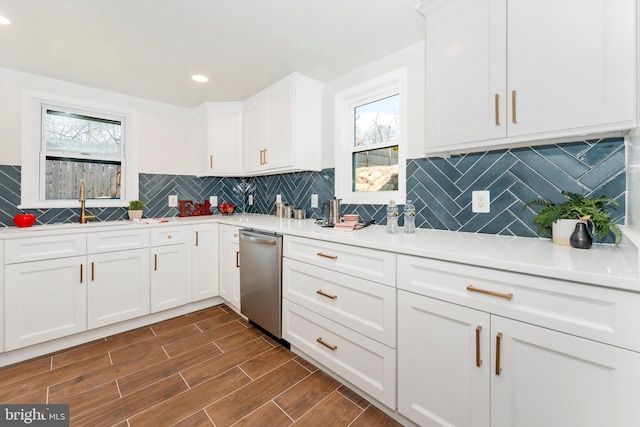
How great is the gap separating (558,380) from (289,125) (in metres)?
2.36

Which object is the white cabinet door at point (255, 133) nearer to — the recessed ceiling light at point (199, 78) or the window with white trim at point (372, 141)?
the recessed ceiling light at point (199, 78)

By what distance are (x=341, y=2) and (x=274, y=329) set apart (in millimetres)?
2250

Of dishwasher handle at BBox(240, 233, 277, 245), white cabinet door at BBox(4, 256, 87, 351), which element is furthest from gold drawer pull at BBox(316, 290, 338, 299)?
white cabinet door at BBox(4, 256, 87, 351)

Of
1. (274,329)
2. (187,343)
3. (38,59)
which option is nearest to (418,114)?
(274,329)

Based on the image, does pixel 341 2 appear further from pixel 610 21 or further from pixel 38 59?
pixel 38 59

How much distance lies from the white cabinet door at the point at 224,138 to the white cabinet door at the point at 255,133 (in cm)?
13

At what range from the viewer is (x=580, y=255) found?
1071 millimetres

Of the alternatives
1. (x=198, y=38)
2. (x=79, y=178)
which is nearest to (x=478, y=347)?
(x=198, y=38)

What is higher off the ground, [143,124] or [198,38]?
[198,38]

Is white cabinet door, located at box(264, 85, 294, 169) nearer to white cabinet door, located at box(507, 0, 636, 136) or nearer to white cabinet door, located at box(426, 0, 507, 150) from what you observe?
white cabinet door, located at box(426, 0, 507, 150)

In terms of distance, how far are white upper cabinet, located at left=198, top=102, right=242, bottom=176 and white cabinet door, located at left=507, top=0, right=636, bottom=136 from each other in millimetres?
2698

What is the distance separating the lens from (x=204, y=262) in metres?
2.84

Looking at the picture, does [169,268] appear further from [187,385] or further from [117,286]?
[187,385]

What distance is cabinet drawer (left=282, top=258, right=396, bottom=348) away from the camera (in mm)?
1410
